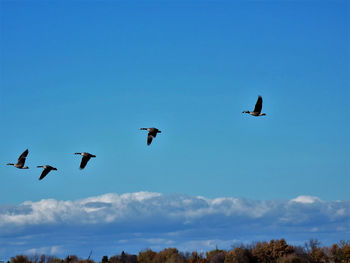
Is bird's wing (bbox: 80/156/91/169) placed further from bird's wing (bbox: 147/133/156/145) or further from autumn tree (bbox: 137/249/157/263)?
autumn tree (bbox: 137/249/157/263)

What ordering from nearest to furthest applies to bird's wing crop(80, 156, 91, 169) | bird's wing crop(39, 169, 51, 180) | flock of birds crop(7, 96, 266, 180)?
flock of birds crop(7, 96, 266, 180) < bird's wing crop(80, 156, 91, 169) < bird's wing crop(39, 169, 51, 180)

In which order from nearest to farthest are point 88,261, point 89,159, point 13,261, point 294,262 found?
point 89,159 → point 294,262 → point 13,261 → point 88,261

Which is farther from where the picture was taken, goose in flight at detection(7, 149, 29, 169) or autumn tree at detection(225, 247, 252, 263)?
autumn tree at detection(225, 247, 252, 263)

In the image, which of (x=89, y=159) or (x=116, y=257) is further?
(x=116, y=257)

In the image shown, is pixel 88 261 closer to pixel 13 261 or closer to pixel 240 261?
pixel 13 261

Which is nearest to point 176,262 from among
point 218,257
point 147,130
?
point 218,257

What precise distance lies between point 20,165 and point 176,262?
1779 inches

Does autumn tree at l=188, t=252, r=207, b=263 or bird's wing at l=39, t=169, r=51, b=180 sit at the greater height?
bird's wing at l=39, t=169, r=51, b=180

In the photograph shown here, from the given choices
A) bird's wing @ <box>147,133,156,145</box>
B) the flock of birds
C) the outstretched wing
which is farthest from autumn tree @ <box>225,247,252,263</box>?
the outstretched wing

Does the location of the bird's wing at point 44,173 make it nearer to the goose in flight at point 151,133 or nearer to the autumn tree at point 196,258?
the goose in flight at point 151,133

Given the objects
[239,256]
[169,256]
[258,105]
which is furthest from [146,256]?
[258,105]

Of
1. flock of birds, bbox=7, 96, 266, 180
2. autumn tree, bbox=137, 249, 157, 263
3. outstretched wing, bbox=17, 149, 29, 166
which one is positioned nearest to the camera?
flock of birds, bbox=7, 96, 266, 180

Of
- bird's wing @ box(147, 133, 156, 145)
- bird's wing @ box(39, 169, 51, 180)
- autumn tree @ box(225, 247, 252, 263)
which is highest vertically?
bird's wing @ box(147, 133, 156, 145)

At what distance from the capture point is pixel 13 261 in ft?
325
